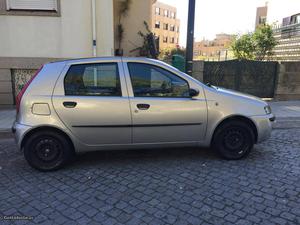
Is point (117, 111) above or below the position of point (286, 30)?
below

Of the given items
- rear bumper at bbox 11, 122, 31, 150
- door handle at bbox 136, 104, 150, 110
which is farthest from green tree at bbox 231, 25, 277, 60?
rear bumper at bbox 11, 122, 31, 150

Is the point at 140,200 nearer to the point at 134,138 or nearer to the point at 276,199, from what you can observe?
the point at 134,138

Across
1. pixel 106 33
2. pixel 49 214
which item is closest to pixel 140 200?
pixel 49 214

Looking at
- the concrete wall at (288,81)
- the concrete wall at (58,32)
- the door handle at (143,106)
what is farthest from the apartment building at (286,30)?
the door handle at (143,106)

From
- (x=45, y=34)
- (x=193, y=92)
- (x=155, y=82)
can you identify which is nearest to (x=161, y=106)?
(x=155, y=82)

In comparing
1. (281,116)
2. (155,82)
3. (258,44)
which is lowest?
(281,116)

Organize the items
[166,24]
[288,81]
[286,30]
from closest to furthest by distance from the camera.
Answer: [288,81] → [286,30] → [166,24]

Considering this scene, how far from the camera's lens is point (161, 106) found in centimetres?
407

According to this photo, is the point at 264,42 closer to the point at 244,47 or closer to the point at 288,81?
the point at 244,47

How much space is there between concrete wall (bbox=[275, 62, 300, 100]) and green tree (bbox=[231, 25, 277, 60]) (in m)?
3.71

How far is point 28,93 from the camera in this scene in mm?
3953

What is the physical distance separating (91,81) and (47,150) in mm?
1192

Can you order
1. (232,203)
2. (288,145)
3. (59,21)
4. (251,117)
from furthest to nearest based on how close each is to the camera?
(59,21) < (288,145) < (251,117) < (232,203)

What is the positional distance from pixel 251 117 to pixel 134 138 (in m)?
1.83
